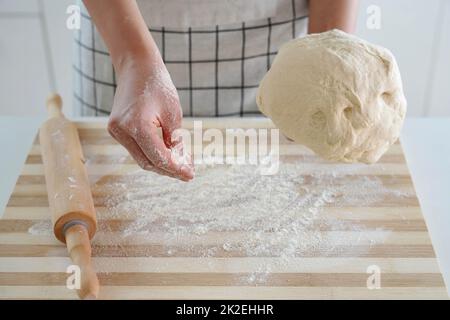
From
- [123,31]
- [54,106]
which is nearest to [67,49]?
[54,106]

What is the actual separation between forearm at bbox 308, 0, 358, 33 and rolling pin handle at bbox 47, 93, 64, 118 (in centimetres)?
53

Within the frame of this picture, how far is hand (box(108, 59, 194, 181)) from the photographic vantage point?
34.0 inches

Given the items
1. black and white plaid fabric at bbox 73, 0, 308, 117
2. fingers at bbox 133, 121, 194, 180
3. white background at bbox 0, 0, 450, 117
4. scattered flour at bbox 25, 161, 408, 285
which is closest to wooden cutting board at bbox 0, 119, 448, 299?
scattered flour at bbox 25, 161, 408, 285

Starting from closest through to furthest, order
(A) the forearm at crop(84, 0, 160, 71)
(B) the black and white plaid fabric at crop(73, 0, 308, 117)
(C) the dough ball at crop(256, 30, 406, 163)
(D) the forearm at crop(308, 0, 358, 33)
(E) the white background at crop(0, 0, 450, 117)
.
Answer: (C) the dough ball at crop(256, 30, 406, 163) < (A) the forearm at crop(84, 0, 160, 71) < (D) the forearm at crop(308, 0, 358, 33) < (B) the black and white plaid fabric at crop(73, 0, 308, 117) < (E) the white background at crop(0, 0, 450, 117)

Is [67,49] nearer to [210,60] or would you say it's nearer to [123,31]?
[210,60]

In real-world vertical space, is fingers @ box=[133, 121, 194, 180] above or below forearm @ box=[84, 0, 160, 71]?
below

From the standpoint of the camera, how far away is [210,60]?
4.11 ft

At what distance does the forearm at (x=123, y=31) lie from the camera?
93 centimetres

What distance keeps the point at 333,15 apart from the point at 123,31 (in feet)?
1.33

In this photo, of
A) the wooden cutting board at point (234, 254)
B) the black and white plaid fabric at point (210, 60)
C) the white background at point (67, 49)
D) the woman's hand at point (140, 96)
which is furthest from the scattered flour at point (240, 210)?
the white background at point (67, 49)

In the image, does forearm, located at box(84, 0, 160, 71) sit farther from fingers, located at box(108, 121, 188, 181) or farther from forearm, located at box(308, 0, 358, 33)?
forearm, located at box(308, 0, 358, 33)
